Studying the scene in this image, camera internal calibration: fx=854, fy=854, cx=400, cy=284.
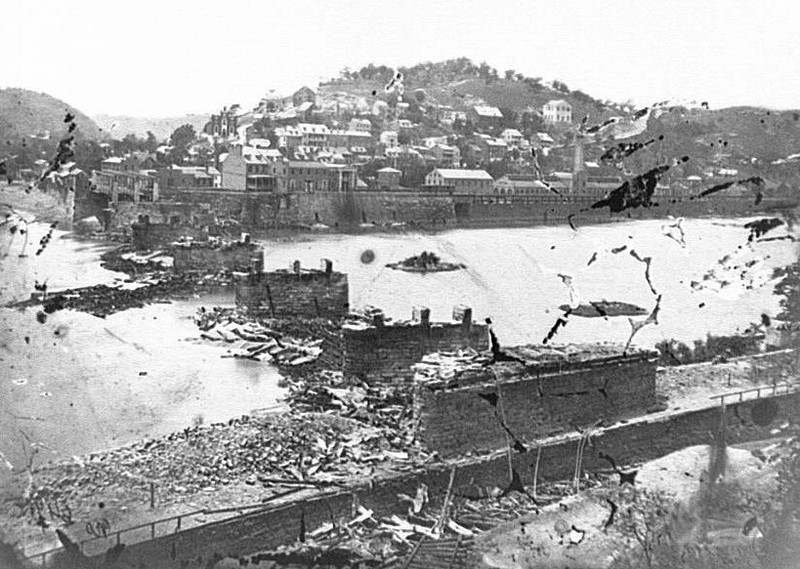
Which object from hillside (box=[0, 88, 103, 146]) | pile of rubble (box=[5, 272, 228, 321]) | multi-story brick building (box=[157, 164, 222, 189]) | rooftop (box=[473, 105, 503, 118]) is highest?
rooftop (box=[473, 105, 503, 118])

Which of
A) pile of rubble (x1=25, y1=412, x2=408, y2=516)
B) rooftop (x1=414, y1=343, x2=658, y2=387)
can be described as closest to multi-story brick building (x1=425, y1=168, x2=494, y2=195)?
rooftop (x1=414, y1=343, x2=658, y2=387)

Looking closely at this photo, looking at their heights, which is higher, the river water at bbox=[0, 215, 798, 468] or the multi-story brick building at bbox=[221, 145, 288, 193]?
the multi-story brick building at bbox=[221, 145, 288, 193]

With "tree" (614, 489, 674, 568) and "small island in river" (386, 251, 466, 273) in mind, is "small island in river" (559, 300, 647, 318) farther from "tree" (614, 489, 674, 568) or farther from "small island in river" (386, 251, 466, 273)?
"tree" (614, 489, 674, 568)

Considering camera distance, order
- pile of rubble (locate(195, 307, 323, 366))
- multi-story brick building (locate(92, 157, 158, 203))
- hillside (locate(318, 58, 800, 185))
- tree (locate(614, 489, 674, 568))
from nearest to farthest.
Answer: tree (locate(614, 489, 674, 568)), hillside (locate(318, 58, 800, 185)), multi-story brick building (locate(92, 157, 158, 203)), pile of rubble (locate(195, 307, 323, 366))

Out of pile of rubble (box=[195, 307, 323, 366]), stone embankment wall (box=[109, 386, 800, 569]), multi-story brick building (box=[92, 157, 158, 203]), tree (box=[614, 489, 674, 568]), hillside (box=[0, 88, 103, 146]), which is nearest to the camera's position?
stone embankment wall (box=[109, 386, 800, 569])

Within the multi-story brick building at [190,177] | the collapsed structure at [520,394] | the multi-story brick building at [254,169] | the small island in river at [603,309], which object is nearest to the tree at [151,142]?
the multi-story brick building at [190,177]

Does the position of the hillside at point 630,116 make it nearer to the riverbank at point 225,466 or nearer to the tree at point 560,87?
the tree at point 560,87

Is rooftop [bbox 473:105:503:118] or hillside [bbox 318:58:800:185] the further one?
rooftop [bbox 473:105:503:118]

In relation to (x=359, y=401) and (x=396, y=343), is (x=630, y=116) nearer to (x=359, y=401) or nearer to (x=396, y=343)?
(x=396, y=343)

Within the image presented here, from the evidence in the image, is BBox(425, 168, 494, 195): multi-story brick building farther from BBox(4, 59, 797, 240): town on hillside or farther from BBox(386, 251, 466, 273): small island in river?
BBox(386, 251, 466, 273): small island in river
